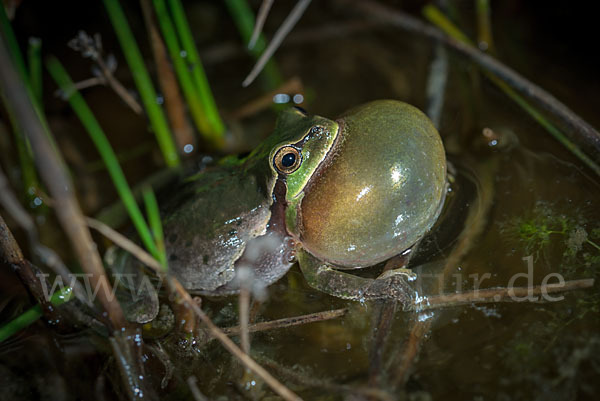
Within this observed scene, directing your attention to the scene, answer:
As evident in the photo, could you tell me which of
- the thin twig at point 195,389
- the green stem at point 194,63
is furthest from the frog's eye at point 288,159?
the green stem at point 194,63

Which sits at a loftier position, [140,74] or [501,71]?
[140,74]

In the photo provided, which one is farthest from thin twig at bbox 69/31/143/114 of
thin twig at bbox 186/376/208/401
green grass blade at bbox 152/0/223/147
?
thin twig at bbox 186/376/208/401

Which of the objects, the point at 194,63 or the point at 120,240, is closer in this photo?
the point at 120,240

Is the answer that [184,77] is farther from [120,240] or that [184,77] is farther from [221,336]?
[221,336]

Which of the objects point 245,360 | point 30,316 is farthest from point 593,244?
point 30,316

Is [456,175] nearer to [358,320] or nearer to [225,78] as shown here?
[358,320]

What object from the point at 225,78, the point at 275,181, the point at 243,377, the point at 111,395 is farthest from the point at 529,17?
the point at 111,395

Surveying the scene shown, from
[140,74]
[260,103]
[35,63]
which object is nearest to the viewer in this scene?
[140,74]
